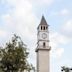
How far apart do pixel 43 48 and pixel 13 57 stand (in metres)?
88.2

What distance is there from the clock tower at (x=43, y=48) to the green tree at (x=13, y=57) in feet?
261

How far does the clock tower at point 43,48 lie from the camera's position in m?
133

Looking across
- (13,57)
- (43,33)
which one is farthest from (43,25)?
(13,57)

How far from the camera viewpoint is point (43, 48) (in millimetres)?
136000

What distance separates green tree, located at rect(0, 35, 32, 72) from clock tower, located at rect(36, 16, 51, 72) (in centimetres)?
7966

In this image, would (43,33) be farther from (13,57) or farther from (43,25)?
(13,57)

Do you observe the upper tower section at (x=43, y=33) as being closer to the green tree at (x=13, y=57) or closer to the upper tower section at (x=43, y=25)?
the upper tower section at (x=43, y=25)

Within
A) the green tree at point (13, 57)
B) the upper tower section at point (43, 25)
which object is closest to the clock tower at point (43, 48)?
the upper tower section at point (43, 25)

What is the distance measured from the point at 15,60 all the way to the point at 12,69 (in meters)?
1.19

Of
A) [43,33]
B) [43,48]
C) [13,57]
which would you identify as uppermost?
[43,33]

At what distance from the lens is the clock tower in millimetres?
133000

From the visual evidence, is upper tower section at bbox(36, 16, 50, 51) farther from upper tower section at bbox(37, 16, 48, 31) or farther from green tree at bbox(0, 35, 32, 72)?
green tree at bbox(0, 35, 32, 72)

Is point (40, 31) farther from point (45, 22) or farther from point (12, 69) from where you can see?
point (12, 69)

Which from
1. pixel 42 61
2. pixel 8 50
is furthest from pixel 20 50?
pixel 42 61
